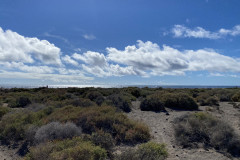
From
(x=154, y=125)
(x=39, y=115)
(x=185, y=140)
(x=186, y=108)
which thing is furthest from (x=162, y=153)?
(x=186, y=108)

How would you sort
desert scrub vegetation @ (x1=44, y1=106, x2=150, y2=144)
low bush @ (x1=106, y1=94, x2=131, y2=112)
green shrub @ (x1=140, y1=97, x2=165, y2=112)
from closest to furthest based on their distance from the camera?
desert scrub vegetation @ (x1=44, y1=106, x2=150, y2=144), low bush @ (x1=106, y1=94, x2=131, y2=112), green shrub @ (x1=140, y1=97, x2=165, y2=112)

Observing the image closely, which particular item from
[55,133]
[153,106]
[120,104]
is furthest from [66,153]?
[153,106]

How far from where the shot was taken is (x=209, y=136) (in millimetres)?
6906

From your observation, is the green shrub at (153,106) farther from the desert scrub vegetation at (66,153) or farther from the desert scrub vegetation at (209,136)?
the desert scrub vegetation at (66,153)

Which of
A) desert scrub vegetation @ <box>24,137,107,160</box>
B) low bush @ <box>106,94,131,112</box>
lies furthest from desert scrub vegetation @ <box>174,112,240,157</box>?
low bush @ <box>106,94,131,112</box>

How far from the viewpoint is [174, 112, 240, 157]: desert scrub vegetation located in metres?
6.09

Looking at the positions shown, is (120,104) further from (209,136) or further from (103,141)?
(103,141)

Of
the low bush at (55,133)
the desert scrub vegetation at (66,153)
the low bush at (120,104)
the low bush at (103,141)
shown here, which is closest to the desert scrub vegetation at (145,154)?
the desert scrub vegetation at (66,153)

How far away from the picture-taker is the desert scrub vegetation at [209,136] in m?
6.09

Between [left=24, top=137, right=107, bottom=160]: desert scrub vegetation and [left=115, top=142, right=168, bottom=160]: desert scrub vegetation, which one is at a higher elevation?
[left=24, top=137, right=107, bottom=160]: desert scrub vegetation

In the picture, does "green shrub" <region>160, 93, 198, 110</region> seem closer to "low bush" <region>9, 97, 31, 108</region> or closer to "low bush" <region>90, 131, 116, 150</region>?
"low bush" <region>90, 131, 116, 150</region>

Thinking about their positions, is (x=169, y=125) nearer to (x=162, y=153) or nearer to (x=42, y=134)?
(x=162, y=153)

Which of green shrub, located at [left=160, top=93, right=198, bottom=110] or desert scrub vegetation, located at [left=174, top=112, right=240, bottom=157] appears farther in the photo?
green shrub, located at [left=160, top=93, right=198, bottom=110]

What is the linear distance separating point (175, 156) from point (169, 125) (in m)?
4.14
